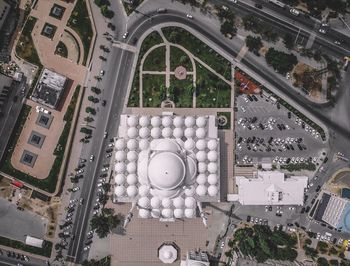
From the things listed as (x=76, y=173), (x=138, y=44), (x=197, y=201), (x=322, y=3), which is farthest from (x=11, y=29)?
(x=322, y=3)

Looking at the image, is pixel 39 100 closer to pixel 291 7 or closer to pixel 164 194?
pixel 164 194

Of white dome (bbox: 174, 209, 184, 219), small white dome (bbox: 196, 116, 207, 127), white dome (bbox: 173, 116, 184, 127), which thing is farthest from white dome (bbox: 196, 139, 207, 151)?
white dome (bbox: 174, 209, 184, 219)

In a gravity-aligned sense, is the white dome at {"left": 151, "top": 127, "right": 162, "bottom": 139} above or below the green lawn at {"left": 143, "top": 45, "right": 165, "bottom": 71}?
below

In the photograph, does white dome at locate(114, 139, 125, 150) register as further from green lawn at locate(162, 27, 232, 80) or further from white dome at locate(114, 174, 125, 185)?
green lawn at locate(162, 27, 232, 80)

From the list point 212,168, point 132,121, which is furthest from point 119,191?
point 212,168

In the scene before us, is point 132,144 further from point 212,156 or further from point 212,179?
point 212,179

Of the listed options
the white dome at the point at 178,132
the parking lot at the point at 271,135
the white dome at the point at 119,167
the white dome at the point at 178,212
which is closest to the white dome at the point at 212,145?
the white dome at the point at 178,132
